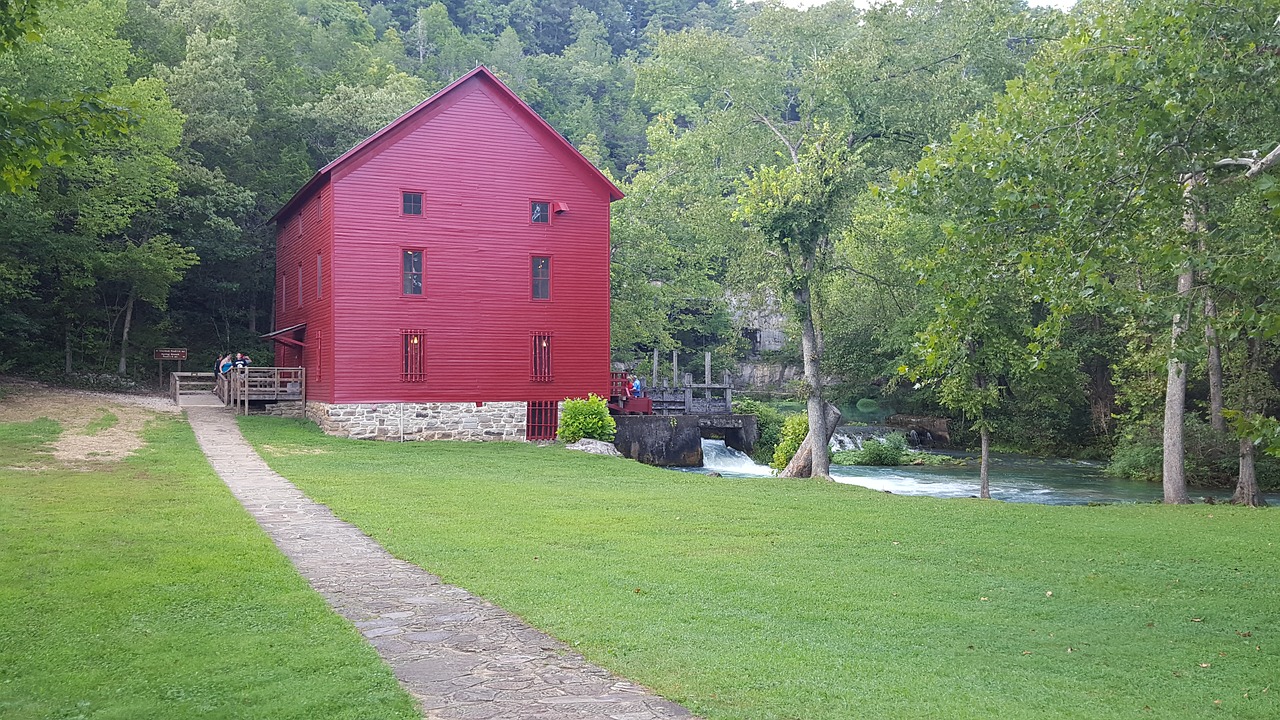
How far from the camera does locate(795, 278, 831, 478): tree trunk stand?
2428 cm

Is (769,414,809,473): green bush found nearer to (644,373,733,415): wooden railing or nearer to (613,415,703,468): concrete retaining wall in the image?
(613,415,703,468): concrete retaining wall

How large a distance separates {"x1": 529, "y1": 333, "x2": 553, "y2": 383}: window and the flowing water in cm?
592

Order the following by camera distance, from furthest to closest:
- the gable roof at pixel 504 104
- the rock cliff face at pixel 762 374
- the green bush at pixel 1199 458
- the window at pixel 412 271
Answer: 1. the rock cliff face at pixel 762 374
2. the window at pixel 412 271
3. the gable roof at pixel 504 104
4. the green bush at pixel 1199 458

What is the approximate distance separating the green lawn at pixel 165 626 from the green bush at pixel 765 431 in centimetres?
2545

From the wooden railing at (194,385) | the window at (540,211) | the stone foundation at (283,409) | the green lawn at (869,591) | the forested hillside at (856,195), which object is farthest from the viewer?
the wooden railing at (194,385)

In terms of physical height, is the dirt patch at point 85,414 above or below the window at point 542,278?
below

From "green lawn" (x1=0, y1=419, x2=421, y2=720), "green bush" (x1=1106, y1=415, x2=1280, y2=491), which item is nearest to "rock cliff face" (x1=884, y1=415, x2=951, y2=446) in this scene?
"green bush" (x1=1106, y1=415, x2=1280, y2=491)

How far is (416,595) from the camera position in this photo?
28.1 feet

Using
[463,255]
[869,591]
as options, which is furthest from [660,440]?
[869,591]

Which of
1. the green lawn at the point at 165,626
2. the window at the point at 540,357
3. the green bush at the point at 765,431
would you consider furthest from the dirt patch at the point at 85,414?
the green bush at the point at 765,431

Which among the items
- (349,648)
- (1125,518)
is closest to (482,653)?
(349,648)

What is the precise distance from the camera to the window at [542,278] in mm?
29703

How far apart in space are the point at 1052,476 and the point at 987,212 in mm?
23249

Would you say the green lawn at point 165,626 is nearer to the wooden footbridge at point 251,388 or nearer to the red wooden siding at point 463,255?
the red wooden siding at point 463,255
